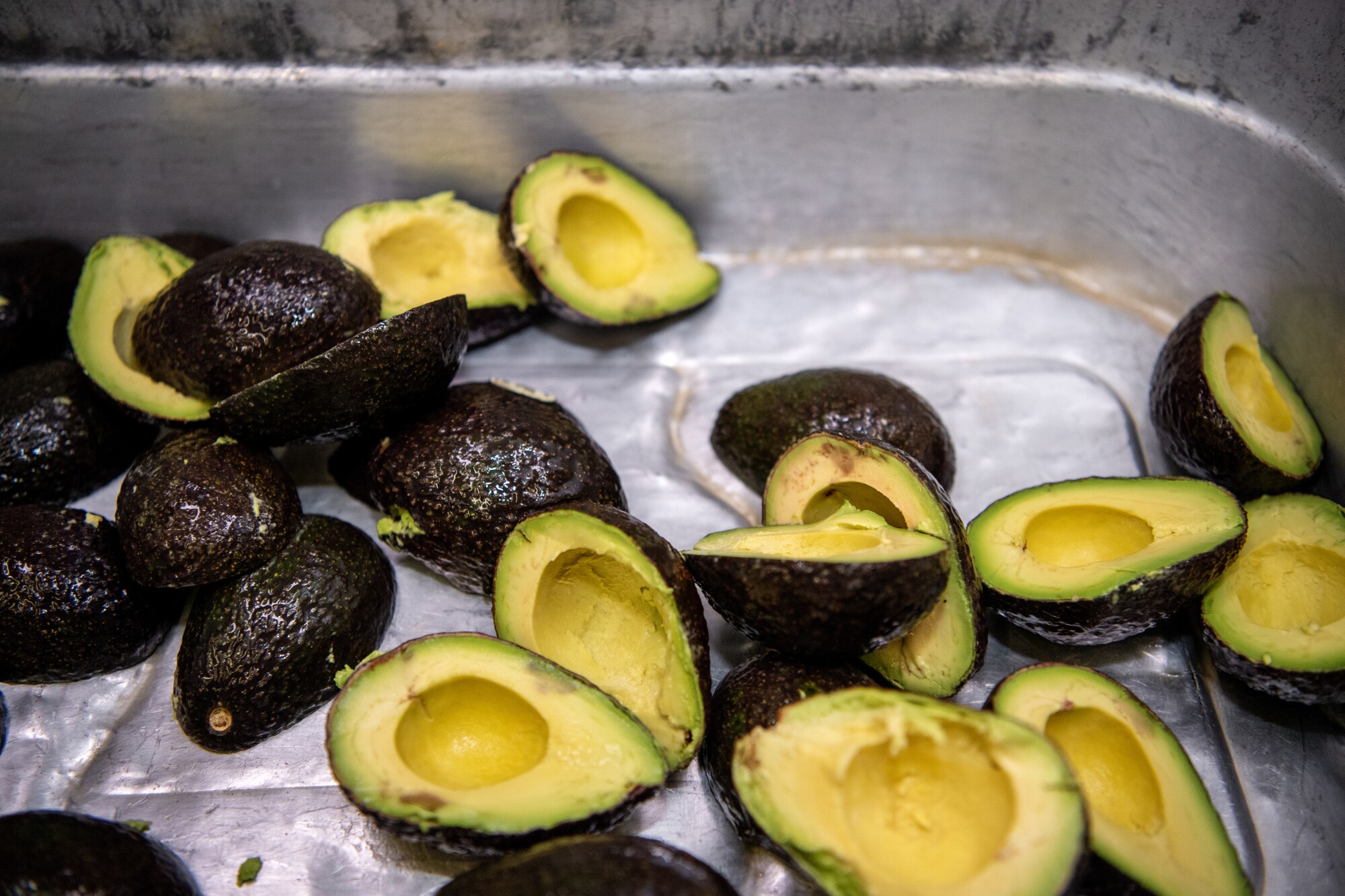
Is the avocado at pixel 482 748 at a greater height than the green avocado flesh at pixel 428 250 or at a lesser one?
lesser

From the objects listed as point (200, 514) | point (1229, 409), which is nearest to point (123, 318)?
point (200, 514)

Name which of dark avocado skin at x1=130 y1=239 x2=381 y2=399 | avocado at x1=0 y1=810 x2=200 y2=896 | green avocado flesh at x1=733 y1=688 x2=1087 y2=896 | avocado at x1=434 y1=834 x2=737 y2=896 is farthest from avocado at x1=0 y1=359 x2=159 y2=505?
green avocado flesh at x1=733 y1=688 x2=1087 y2=896

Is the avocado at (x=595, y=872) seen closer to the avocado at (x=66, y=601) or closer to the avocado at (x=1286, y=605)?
the avocado at (x=66, y=601)

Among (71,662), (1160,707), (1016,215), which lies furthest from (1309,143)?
(71,662)

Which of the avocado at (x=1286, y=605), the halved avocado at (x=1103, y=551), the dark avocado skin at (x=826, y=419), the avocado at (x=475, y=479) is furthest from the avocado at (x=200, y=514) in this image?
the avocado at (x=1286, y=605)

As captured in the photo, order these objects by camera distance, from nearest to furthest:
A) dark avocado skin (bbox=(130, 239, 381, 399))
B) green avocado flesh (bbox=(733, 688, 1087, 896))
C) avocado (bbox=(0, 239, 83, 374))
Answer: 1. green avocado flesh (bbox=(733, 688, 1087, 896))
2. dark avocado skin (bbox=(130, 239, 381, 399))
3. avocado (bbox=(0, 239, 83, 374))

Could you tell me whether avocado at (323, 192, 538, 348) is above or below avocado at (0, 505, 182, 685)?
above

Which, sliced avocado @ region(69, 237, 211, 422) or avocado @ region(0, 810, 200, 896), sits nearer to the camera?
avocado @ region(0, 810, 200, 896)

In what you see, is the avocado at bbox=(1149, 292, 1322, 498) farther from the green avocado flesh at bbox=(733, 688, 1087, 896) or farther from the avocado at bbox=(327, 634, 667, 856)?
the avocado at bbox=(327, 634, 667, 856)
